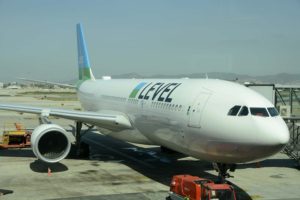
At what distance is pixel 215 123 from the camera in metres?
12.5

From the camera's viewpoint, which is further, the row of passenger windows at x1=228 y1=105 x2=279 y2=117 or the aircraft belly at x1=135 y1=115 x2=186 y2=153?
the aircraft belly at x1=135 y1=115 x2=186 y2=153

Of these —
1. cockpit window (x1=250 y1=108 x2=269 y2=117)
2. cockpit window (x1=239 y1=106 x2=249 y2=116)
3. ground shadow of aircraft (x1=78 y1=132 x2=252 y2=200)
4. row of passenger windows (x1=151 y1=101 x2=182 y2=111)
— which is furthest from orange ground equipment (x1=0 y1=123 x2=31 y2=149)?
cockpit window (x1=250 y1=108 x2=269 y2=117)

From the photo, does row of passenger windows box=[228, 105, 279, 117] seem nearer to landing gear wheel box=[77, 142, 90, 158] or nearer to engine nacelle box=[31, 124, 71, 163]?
engine nacelle box=[31, 124, 71, 163]

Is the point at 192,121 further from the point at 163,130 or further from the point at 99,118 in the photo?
the point at 99,118

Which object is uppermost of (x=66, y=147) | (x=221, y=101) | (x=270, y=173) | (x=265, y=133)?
(x=221, y=101)

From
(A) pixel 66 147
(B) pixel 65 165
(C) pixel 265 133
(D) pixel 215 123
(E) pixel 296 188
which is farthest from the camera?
(B) pixel 65 165

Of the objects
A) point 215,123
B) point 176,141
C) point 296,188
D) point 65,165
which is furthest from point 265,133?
point 65,165

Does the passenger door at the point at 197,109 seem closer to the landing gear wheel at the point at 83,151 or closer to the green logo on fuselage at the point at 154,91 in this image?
the green logo on fuselage at the point at 154,91

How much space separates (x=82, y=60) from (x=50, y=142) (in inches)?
599

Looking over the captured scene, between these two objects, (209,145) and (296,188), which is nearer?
(209,145)

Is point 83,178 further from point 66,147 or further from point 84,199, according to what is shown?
point 84,199

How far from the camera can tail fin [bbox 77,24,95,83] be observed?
103 feet

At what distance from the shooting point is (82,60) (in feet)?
105

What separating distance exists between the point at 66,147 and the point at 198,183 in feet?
23.6
